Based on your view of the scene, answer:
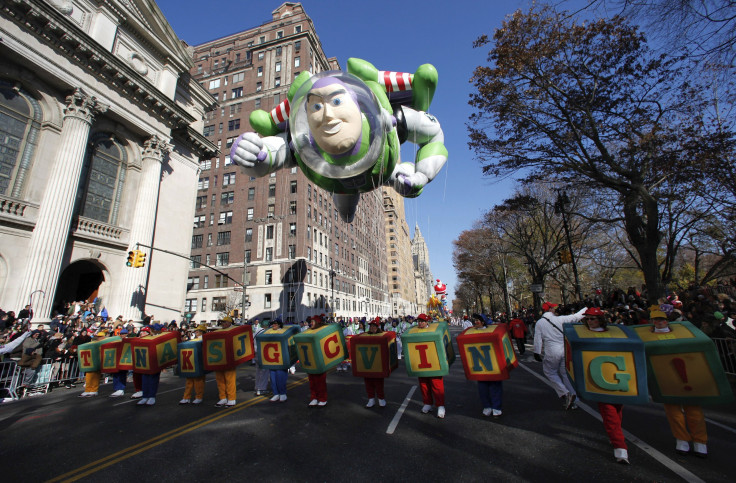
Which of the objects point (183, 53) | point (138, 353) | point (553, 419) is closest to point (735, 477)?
point (553, 419)

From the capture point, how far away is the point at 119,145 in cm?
2006

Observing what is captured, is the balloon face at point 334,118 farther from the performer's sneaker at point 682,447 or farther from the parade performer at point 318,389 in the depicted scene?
the performer's sneaker at point 682,447

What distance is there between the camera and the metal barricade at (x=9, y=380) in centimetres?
888

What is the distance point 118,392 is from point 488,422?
30.3ft

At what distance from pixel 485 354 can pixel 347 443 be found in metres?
2.76

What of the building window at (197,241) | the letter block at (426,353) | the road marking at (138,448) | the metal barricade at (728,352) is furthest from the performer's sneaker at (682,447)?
the building window at (197,241)

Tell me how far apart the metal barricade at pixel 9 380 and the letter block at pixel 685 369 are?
47.3 feet

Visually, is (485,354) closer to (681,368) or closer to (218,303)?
(681,368)

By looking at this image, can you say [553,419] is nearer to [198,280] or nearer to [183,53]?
[183,53]

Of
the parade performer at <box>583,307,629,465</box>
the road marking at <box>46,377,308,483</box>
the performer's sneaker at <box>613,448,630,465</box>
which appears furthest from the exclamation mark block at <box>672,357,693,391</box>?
the road marking at <box>46,377,308,483</box>

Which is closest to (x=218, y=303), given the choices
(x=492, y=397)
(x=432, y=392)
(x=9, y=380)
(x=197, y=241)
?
(x=197, y=241)

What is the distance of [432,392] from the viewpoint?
6.19 m

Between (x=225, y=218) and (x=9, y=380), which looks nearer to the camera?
(x=9, y=380)

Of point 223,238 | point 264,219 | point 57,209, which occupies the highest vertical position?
point 264,219
